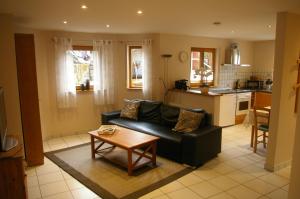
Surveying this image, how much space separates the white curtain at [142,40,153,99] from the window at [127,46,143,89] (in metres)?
0.28

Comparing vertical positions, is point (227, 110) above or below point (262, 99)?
below

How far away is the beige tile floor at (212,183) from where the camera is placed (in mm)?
3070

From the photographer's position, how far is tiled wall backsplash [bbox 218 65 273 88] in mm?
6996

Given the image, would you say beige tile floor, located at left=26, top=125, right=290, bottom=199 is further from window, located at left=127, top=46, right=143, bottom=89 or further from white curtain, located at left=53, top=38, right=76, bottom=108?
window, located at left=127, top=46, right=143, bottom=89

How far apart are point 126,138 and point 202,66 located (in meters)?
3.76

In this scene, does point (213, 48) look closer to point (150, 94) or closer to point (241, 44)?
point (241, 44)

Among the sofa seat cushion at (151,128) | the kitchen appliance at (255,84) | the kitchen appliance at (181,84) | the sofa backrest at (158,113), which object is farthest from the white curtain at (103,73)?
the kitchen appliance at (255,84)

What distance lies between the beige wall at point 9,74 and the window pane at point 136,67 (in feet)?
9.77

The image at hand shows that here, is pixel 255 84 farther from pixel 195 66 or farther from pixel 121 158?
pixel 121 158

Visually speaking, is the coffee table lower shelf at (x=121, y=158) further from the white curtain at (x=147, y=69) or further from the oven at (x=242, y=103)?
the oven at (x=242, y=103)

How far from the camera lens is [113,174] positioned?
3631 mm

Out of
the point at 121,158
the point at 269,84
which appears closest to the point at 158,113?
the point at 121,158

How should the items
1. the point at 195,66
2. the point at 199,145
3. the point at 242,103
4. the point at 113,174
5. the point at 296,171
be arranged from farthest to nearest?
1. the point at 195,66
2. the point at 242,103
3. the point at 199,145
4. the point at 113,174
5. the point at 296,171

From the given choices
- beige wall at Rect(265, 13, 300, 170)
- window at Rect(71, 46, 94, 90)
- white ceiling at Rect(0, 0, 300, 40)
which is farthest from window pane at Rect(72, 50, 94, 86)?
beige wall at Rect(265, 13, 300, 170)
